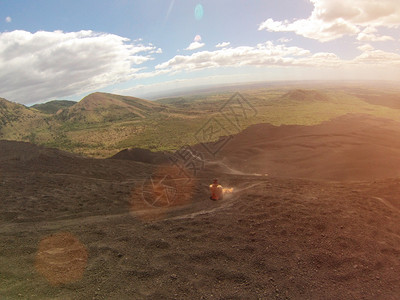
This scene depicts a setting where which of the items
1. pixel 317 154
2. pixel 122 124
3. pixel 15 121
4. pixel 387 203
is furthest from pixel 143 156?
pixel 15 121

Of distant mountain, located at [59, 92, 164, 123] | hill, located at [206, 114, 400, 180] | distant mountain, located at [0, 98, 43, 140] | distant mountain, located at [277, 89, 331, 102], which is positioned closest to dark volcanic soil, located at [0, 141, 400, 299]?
hill, located at [206, 114, 400, 180]

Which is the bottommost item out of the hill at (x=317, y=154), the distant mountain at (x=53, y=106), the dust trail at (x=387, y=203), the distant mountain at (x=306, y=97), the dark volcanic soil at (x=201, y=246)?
the hill at (x=317, y=154)

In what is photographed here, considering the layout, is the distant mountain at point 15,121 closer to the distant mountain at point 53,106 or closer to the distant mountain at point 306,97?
the distant mountain at point 53,106

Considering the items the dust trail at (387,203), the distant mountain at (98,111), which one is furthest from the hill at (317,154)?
the distant mountain at (98,111)

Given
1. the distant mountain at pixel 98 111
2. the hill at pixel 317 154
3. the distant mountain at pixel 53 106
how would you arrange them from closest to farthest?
the hill at pixel 317 154 → the distant mountain at pixel 98 111 → the distant mountain at pixel 53 106

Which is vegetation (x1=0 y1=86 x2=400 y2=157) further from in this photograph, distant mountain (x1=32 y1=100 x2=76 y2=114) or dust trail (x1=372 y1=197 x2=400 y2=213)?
distant mountain (x1=32 y1=100 x2=76 y2=114)

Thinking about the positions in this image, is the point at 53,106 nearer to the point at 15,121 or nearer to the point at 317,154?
the point at 15,121

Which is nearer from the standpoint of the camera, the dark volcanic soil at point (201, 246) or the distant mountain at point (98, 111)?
the dark volcanic soil at point (201, 246)

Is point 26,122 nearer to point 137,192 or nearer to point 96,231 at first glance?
point 137,192

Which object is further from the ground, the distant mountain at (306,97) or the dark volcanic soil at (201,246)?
the distant mountain at (306,97)
